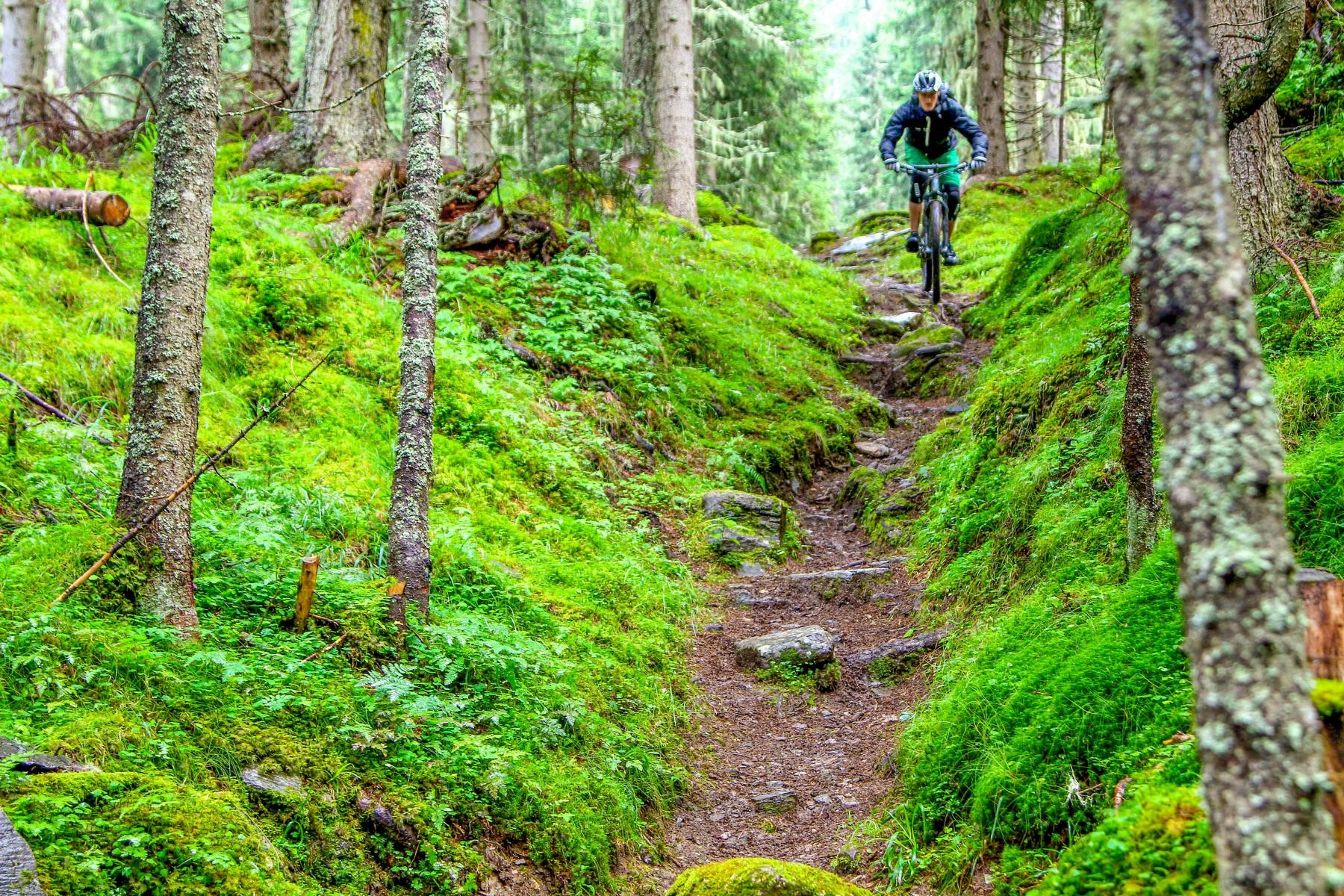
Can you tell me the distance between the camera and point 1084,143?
3120cm

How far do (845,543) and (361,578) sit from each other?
4658 mm

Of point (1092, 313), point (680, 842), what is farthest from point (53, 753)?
point (1092, 313)

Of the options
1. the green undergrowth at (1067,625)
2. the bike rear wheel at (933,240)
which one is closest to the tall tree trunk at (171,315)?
the green undergrowth at (1067,625)

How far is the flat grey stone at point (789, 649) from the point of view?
20.5 ft

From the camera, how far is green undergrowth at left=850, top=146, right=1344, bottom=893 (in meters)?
3.24

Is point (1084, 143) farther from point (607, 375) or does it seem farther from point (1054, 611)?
point (1054, 611)

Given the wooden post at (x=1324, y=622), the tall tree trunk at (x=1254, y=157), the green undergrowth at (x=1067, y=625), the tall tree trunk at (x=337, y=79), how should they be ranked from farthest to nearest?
the tall tree trunk at (x=337, y=79), the tall tree trunk at (x=1254, y=157), the green undergrowth at (x=1067, y=625), the wooden post at (x=1324, y=622)

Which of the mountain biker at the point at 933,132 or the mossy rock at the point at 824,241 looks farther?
the mossy rock at the point at 824,241

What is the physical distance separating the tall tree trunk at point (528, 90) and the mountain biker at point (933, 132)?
3917mm

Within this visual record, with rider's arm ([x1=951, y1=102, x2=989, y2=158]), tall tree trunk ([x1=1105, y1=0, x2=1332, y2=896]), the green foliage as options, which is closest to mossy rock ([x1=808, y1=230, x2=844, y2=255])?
rider's arm ([x1=951, y1=102, x2=989, y2=158])

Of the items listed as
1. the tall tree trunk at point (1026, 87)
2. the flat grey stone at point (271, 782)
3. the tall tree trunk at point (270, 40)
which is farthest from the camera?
the tall tree trunk at point (1026, 87)

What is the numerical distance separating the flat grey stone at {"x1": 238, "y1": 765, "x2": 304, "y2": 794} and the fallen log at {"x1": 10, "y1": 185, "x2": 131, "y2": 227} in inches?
210

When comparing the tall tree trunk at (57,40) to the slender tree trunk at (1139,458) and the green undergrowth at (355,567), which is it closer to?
the green undergrowth at (355,567)

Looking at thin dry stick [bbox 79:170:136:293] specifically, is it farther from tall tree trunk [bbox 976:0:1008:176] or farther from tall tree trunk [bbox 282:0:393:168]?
tall tree trunk [bbox 976:0:1008:176]
